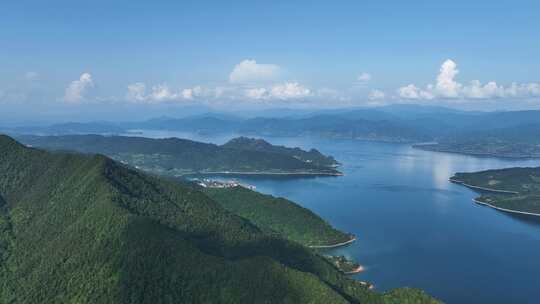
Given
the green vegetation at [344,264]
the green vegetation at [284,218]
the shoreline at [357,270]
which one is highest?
the green vegetation at [284,218]

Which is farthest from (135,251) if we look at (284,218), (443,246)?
(443,246)

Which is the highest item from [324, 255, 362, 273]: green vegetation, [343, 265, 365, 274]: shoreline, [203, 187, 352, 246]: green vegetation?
[203, 187, 352, 246]: green vegetation

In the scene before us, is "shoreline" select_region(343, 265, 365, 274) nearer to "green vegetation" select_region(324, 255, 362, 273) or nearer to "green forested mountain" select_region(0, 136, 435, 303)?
"green vegetation" select_region(324, 255, 362, 273)

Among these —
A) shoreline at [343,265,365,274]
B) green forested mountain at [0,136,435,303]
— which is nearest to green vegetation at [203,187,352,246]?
shoreline at [343,265,365,274]

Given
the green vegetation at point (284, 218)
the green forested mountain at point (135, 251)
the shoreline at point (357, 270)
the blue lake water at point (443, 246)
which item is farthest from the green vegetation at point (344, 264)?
the green forested mountain at point (135, 251)

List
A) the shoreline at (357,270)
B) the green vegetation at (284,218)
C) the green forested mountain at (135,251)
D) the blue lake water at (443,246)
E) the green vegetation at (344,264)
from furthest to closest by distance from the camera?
1. the green vegetation at (284,218)
2. the green vegetation at (344,264)
3. the shoreline at (357,270)
4. the blue lake water at (443,246)
5. the green forested mountain at (135,251)

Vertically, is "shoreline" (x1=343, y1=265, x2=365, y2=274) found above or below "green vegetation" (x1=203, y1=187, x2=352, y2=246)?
below

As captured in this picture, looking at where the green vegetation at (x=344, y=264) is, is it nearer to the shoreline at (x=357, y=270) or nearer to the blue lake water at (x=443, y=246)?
the shoreline at (x=357, y=270)

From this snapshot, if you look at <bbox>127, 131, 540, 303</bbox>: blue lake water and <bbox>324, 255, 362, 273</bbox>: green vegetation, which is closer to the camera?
<bbox>127, 131, 540, 303</bbox>: blue lake water

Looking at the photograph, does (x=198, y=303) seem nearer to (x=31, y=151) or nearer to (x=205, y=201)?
(x=205, y=201)
